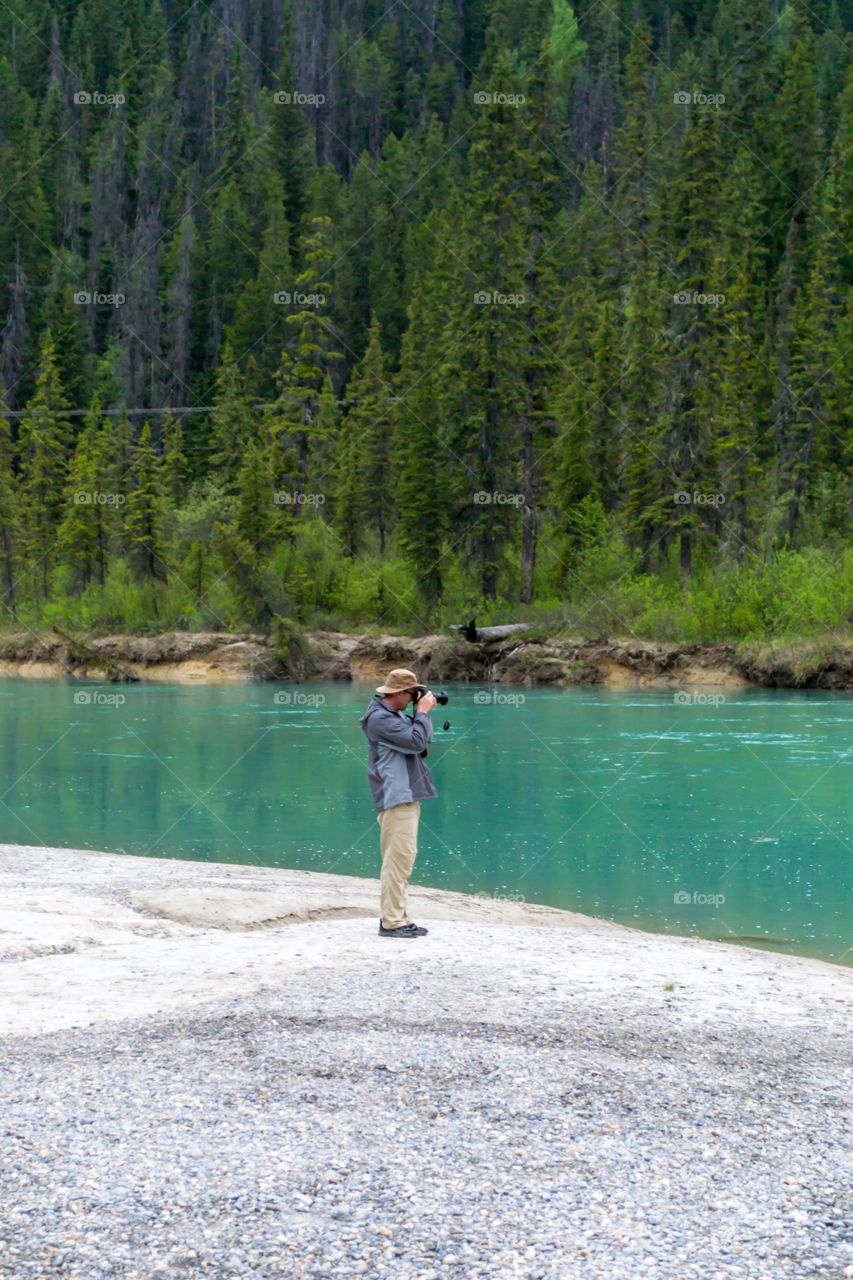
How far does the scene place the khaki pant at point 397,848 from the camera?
1127cm

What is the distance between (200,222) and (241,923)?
10631 centimetres

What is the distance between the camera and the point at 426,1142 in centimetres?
664

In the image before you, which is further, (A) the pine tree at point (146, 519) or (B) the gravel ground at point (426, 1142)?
(A) the pine tree at point (146, 519)

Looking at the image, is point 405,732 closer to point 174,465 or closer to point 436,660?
point 436,660

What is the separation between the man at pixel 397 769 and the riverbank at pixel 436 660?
34193mm

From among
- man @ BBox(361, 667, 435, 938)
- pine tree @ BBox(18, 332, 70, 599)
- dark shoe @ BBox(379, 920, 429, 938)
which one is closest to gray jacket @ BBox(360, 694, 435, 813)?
man @ BBox(361, 667, 435, 938)

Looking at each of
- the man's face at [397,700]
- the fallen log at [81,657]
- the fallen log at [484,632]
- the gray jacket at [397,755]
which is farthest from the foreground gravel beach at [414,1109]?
the fallen log at [81,657]

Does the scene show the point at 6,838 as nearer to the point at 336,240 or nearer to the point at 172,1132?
the point at 172,1132

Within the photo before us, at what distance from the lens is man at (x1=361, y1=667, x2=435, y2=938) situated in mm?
11203

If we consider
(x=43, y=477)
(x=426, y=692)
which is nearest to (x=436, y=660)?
(x=43, y=477)

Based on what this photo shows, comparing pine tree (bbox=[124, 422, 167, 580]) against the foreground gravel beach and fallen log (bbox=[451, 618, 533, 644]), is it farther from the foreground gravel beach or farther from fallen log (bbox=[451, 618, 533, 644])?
the foreground gravel beach

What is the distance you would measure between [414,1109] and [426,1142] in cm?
46

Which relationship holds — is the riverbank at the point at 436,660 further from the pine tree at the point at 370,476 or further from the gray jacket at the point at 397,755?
the gray jacket at the point at 397,755

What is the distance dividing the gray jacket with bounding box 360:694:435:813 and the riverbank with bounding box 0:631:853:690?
1349 inches
